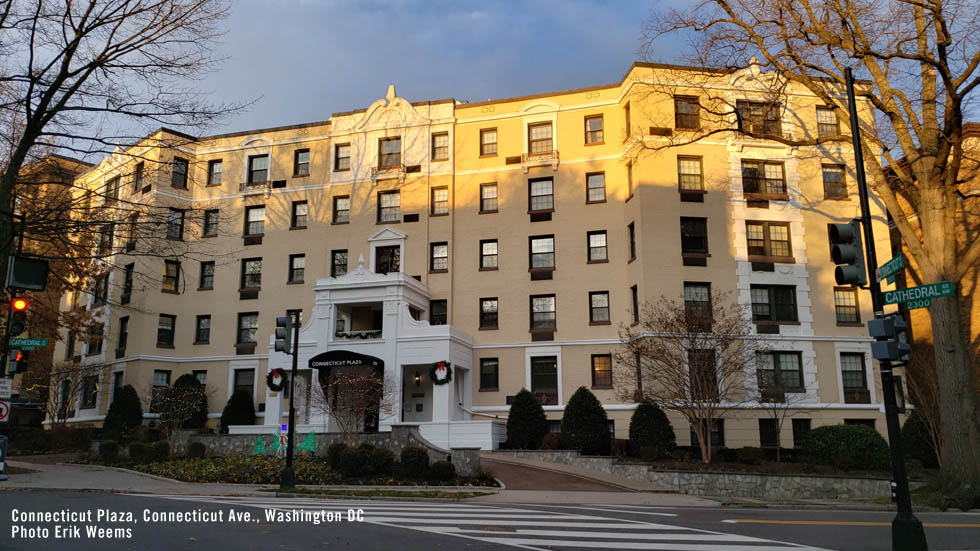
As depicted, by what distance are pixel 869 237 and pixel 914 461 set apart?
19.0 meters

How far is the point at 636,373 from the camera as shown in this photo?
3034 cm

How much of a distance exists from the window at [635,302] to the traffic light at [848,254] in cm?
2188

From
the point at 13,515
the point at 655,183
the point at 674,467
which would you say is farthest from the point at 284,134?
the point at 13,515

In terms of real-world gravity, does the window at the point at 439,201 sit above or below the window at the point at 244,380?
above

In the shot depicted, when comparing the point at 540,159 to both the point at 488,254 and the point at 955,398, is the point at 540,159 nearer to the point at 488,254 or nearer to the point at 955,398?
the point at 488,254

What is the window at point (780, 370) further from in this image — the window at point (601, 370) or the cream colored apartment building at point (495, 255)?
the window at point (601, 370)

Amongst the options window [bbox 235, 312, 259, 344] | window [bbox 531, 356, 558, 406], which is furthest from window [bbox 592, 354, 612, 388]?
window [bbox 235, 312, 259, 344]

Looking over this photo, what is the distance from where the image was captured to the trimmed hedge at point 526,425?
1211 inches

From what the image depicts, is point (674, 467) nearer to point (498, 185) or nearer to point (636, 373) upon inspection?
point (636, 373)

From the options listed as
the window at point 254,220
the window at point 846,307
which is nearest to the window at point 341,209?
the window at point 254,220

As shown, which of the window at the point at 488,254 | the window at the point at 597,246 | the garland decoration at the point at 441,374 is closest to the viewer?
the garland decoration at the point at 441,374

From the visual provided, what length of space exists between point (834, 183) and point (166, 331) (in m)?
37.4

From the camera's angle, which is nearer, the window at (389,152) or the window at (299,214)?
the window at (389,152)

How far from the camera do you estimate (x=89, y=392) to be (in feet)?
137
